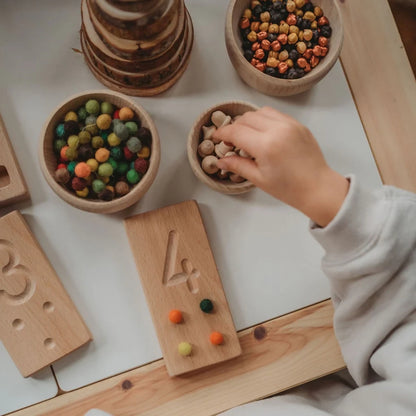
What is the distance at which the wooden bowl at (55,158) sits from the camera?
23.6 inches

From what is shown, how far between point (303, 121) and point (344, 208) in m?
0.24

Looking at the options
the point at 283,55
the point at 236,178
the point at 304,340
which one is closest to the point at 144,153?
the point at 236,178

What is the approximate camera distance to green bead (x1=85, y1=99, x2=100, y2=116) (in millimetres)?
631

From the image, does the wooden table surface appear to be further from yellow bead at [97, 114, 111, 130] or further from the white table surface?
yellow bead at [97, 114, 111, 130]

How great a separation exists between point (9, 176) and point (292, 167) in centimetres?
38

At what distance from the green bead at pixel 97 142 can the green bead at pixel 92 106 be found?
0.11ft

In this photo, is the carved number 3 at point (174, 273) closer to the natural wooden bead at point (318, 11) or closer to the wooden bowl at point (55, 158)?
the wooden bowl at point (55, 158)

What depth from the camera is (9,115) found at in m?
0.69

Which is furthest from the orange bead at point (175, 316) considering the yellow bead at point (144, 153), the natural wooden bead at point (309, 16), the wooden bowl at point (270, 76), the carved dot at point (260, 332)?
the natural wooden bead at point (309, 16)

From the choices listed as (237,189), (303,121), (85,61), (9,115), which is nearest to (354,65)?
(303,121)

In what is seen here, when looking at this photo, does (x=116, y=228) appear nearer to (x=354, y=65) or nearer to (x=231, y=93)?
(x=231, y=93)

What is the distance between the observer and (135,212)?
70 centimetres

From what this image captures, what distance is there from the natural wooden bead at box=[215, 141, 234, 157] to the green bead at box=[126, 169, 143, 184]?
0.11 m

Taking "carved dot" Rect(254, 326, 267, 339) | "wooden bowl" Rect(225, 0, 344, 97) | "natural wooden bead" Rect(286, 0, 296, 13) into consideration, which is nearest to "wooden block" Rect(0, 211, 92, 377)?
"carved dot" Rect(254, 326, 267, 339)
